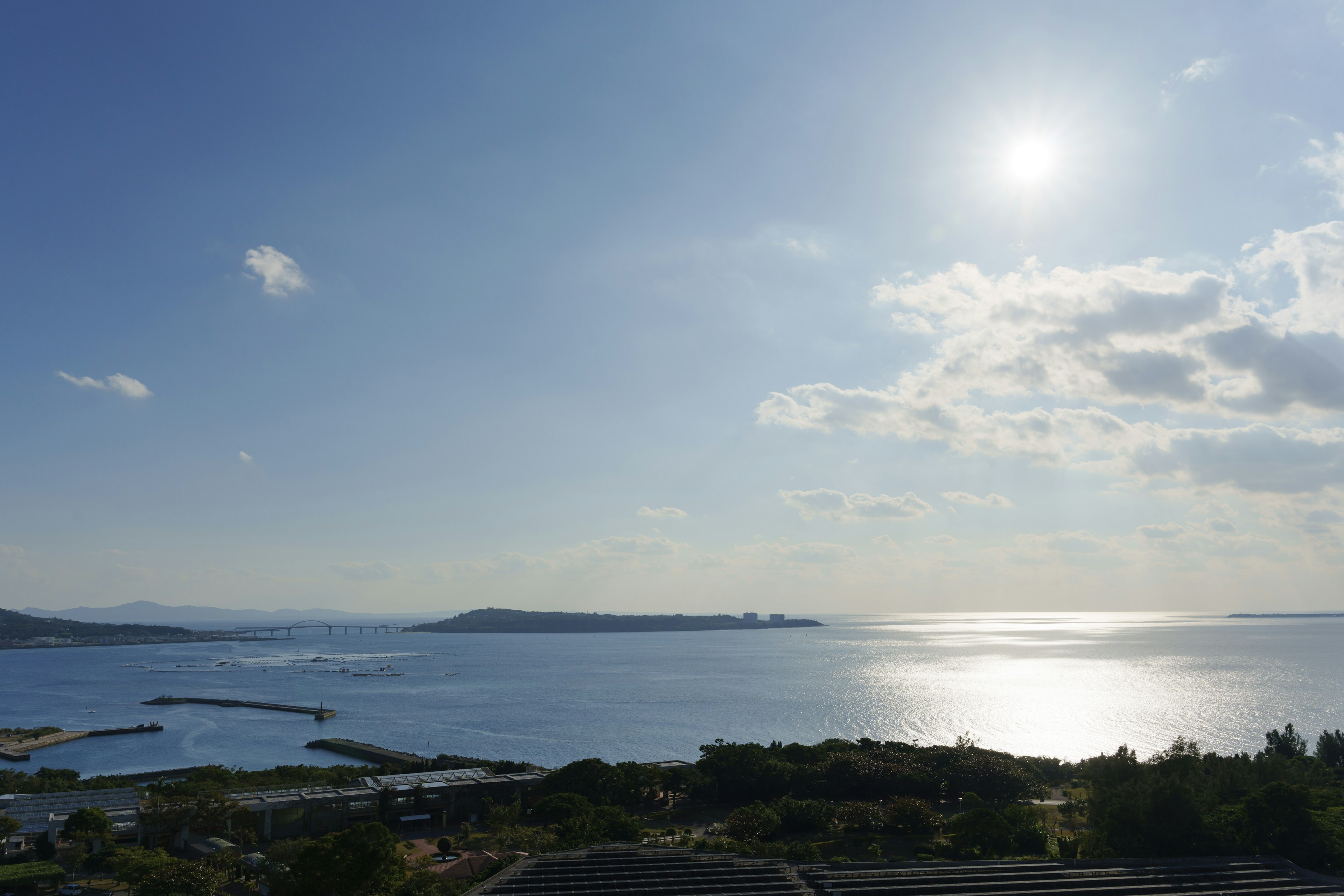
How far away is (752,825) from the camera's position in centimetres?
3428

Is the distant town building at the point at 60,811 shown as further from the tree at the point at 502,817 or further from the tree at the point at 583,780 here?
the tree at the point at 583,780

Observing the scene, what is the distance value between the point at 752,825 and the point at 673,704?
6823 centimetres

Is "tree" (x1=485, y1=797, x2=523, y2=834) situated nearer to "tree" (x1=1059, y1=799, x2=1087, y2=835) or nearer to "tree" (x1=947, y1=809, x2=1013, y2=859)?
"tree" (x1=947, y1=809, x2=1013, y2=859)

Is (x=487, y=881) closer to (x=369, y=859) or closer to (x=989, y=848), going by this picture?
(x=369, y=859)

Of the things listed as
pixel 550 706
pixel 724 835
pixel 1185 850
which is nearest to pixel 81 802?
pixel 724 835

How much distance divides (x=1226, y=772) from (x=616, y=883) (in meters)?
30.8

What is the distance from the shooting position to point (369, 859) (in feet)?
78.1

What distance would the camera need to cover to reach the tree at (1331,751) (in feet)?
171

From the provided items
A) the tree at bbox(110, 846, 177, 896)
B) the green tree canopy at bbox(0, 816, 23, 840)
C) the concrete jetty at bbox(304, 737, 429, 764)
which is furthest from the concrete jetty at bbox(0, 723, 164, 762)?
the tree at bbox(110, 846, 177, 896)

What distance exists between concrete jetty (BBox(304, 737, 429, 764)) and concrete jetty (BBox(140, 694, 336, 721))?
2272cm

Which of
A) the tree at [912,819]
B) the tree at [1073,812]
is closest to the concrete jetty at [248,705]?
the tree at [912,819]

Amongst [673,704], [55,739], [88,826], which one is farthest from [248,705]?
[88,826]

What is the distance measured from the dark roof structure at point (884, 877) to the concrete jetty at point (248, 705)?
85.3 meters

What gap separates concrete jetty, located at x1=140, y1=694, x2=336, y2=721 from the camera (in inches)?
4006
